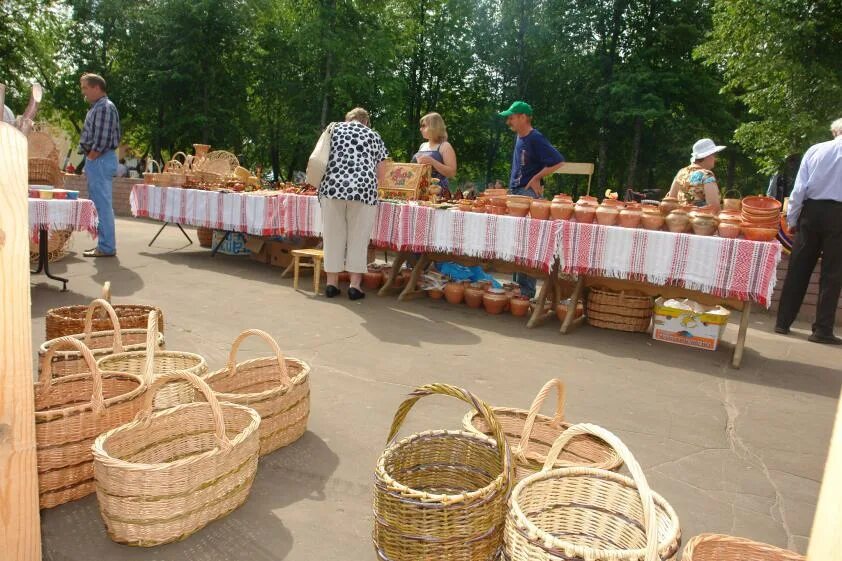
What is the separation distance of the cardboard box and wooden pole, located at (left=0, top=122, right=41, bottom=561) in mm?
4667

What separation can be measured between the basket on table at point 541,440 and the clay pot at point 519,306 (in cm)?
300

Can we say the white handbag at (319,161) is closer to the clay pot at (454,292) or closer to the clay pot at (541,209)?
the clay pot at (454,292)

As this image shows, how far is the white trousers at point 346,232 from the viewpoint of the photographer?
573cm

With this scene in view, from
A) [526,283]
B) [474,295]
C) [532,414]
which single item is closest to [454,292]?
[474,295]

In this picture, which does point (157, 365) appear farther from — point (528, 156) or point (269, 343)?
point (528, 156)

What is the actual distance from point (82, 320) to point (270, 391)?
161cm

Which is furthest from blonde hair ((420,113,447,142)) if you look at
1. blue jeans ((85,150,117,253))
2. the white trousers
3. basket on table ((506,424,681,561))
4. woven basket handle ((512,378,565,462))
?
basket on table ((506,424,681,561))

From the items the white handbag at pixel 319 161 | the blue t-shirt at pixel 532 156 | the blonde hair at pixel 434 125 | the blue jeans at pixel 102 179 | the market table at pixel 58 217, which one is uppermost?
the blonde hair at pixel 434 125

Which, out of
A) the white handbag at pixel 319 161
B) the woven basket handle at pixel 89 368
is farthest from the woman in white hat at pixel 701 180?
the woven basket handle at pixel 89 368

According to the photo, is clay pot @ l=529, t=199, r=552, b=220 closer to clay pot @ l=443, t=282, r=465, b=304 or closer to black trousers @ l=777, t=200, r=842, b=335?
clay pot @ l=443, t=282, r=465, b=304

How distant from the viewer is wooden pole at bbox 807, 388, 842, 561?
3.06 feet

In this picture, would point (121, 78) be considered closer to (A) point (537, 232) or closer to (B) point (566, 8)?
(B) point (566, 8)

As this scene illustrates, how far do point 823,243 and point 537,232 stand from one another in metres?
2.53

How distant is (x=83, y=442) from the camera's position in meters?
2.15
